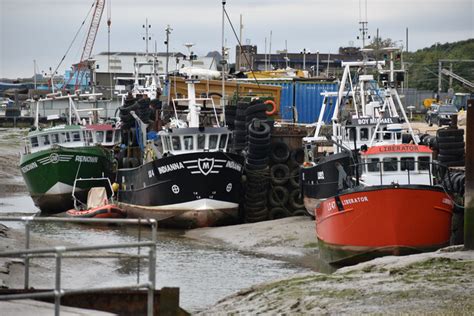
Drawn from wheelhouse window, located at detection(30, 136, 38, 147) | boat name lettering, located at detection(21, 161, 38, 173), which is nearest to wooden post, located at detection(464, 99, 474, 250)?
boat name lettering, located at detection(21, 161, 38, 173)

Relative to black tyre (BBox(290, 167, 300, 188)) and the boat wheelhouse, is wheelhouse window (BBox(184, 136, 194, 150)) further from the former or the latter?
black tyre (BBox(290, 167, 300, 188))

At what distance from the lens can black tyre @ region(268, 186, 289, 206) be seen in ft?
109

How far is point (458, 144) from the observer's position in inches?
1172

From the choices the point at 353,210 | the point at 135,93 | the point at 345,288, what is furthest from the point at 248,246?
the point at 135,93

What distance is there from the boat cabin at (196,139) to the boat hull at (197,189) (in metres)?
0.77

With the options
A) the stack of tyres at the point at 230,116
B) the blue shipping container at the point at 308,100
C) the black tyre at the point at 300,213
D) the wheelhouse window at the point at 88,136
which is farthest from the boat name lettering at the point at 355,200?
the blue shipping container at the point at 308,100

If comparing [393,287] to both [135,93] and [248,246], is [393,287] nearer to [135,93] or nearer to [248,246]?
[248,246]

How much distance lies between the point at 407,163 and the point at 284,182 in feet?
35.3

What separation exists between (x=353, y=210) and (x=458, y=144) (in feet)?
29.6

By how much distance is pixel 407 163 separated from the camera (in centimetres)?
2294

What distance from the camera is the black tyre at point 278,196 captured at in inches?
1313

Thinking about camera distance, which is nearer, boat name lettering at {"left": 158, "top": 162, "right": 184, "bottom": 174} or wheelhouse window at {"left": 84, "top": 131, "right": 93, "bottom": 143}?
boat name lettering at {"left": 158, "top": 162, "right": 184, "bottom": 174}

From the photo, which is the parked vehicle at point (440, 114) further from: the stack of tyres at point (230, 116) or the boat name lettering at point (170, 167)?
the boat name lettering at point (170, 167)

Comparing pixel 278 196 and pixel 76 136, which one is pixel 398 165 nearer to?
pixel 278 196
